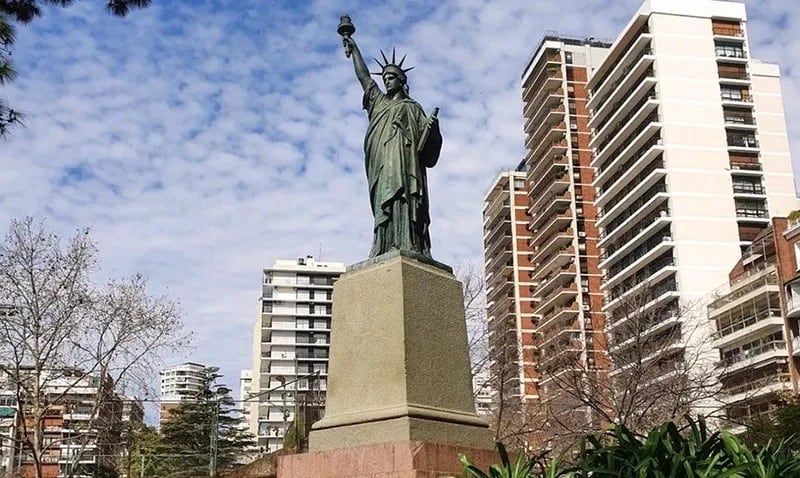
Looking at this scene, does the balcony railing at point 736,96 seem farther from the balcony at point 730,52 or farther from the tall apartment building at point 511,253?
the tall apartment building at point 511,253

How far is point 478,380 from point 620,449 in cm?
2923

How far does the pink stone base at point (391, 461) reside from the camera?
24.0 feet

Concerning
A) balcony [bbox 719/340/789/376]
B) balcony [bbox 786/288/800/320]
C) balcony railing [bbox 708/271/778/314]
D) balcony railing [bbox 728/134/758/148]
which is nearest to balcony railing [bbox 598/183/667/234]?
balcony railing [bbox 728/134/758/148]

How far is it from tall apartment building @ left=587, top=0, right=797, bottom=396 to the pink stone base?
5436cm

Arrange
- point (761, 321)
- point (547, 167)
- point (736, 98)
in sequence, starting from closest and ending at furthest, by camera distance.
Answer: point (761, 321) → point (736, 98) → point (547, 167)

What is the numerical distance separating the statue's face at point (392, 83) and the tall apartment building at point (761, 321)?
36.5 meters

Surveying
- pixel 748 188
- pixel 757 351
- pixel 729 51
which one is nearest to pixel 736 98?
pixel 729 51

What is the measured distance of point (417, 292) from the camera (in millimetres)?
8711

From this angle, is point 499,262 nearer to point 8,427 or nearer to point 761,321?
point 761,321

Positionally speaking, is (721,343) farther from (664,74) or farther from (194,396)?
(194,396)

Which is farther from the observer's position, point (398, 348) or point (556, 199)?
point (556, 199)

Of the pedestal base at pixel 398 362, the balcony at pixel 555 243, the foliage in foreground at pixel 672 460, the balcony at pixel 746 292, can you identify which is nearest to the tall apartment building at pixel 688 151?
the balcony at pixel 746 292

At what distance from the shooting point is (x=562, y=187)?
80438 millimetres

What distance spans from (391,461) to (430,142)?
12.7 feet
